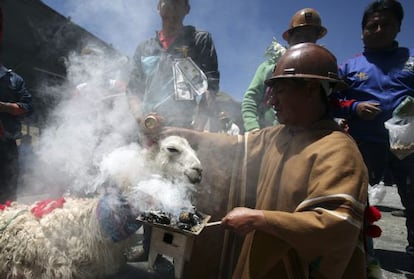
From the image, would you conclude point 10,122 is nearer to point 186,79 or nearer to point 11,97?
point 11,97

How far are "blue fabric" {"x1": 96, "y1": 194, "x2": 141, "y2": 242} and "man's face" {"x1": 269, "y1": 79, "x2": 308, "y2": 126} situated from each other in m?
1.45

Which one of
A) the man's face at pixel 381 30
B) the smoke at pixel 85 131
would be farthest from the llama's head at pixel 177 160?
the man's face at pixel 381 30

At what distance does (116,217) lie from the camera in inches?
106

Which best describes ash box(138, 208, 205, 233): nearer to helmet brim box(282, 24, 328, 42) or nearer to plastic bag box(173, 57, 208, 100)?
plastic bag box(173, 57, 208, 100)

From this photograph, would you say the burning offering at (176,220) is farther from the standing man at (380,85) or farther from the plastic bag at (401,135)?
the plastic bag at (401,135)

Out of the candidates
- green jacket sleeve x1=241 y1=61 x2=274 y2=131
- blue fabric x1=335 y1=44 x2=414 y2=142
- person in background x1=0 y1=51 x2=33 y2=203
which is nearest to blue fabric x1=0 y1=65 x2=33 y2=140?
person in background x1=0 y1=51 x2=33 y2=203

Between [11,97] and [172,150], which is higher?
[11,97]

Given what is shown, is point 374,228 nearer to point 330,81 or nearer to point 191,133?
point 330,81

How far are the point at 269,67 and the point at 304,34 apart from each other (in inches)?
23.1

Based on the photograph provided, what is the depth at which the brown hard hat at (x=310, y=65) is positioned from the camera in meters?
2.12

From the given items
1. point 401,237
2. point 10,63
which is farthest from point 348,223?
point 10,63

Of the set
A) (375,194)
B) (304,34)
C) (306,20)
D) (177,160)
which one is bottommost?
(375,194)

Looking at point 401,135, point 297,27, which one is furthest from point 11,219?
point 401,135

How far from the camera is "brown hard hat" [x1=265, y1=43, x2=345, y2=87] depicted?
2115 millimetres
